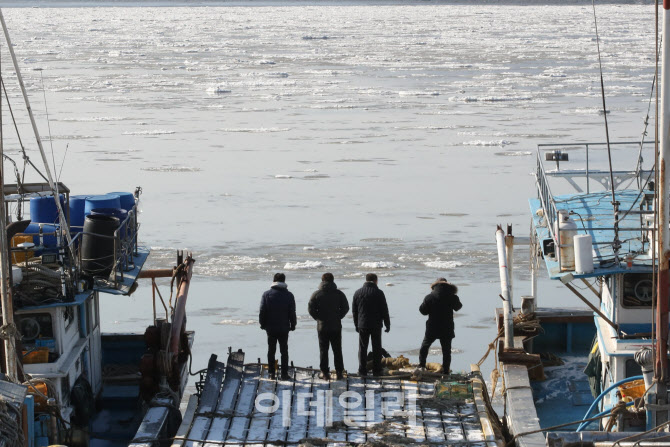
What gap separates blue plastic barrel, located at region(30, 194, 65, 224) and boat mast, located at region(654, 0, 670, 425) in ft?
25.0

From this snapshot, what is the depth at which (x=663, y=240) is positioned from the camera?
9062 mm

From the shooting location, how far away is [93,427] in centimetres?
1257

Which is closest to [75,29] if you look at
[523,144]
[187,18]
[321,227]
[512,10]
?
[187,18]

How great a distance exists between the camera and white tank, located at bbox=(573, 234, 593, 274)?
1055 centimetres

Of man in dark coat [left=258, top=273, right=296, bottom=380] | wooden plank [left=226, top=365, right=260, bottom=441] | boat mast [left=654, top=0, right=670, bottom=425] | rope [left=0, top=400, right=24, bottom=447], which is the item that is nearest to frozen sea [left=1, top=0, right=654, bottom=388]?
wooden plank [left=226, top=365, right=260, bottom=441]

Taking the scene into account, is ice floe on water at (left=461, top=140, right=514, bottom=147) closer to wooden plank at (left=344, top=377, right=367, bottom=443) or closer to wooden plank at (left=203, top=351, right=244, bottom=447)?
wooden plank at (left=203, top=351, right=244, bottom=447)

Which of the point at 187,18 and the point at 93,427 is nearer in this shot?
the point at 93,427

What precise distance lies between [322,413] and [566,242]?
311cm

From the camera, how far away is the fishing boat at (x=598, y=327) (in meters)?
9.11

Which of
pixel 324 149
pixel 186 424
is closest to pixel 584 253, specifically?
pixel 186 424

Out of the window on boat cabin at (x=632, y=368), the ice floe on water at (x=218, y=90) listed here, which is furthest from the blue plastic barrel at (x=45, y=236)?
the ice floe on water at (x=218, y=90)

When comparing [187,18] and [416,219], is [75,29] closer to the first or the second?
[187,18]

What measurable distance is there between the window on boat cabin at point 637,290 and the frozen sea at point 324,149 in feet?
12.0

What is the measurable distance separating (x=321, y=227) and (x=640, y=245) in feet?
33.1
